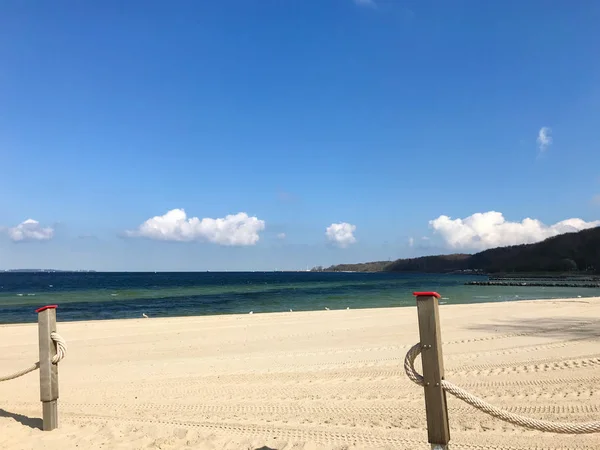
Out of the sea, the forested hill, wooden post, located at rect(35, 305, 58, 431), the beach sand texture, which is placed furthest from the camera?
the forested hill

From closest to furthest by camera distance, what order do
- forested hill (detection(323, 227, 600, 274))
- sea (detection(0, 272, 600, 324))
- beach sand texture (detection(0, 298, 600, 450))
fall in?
beach sand texture (detection(0, 298, 600, 450))
sea (detection(0, 272, 600, 324))
forested hill (detection(323, 227, 600, 274))

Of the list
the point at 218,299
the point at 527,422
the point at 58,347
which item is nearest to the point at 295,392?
the point at 58,347

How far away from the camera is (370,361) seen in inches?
367

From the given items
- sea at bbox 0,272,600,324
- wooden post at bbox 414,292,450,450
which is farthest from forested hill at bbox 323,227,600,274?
wooden post at bbox 414,292,450,450

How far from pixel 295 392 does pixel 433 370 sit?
4040mm

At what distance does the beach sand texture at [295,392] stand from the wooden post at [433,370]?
1463 mm

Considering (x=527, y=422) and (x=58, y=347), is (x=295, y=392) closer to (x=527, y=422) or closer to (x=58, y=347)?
(x=58, y=347)

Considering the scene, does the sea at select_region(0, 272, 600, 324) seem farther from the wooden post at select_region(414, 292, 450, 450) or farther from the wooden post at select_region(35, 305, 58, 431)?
the wooden post at select_region(414, 292, 450, 450)

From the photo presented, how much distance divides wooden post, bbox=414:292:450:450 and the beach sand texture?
57.6 inches

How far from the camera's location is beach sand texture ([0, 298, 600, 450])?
4887mm

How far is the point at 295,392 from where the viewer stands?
6.91 metres

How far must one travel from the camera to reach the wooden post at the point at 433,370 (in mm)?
3312

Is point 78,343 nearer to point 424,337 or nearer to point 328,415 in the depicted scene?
point 328,415

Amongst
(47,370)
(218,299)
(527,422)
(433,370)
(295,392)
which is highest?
(433,370)
